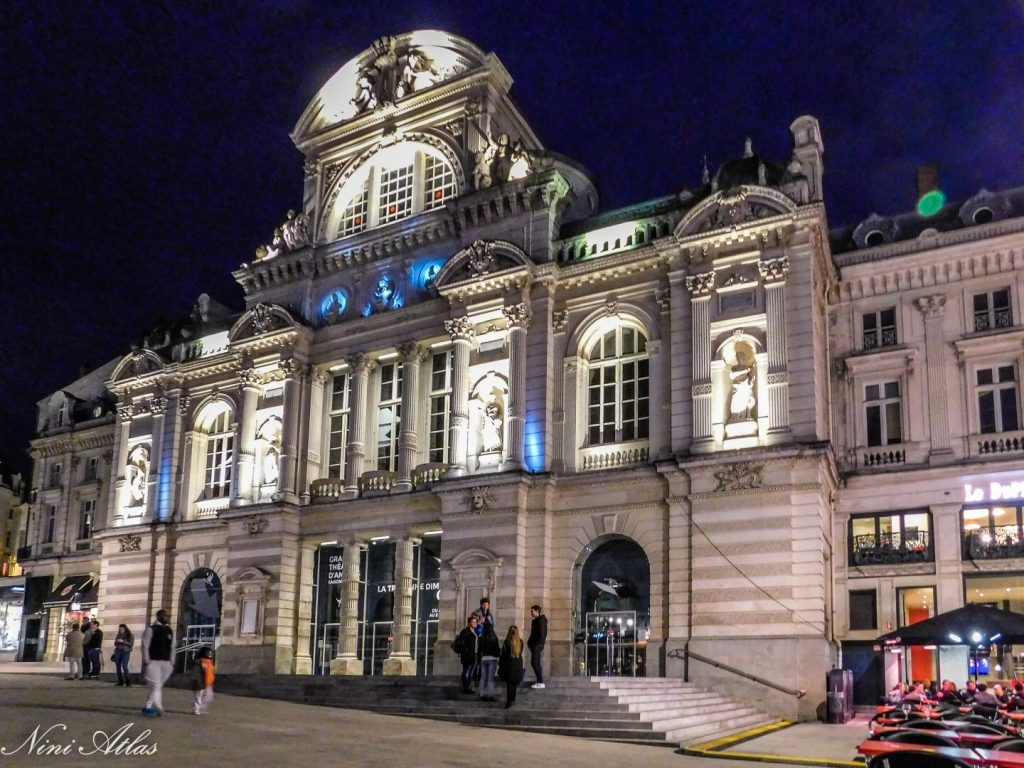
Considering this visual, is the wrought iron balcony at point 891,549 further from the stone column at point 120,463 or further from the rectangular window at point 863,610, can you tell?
the stone column at point 120,463

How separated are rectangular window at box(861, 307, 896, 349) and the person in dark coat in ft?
56.2

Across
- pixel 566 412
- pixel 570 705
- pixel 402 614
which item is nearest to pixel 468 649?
pixel 570 705

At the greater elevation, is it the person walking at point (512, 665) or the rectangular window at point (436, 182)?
the rectangular window at point (436, 182)

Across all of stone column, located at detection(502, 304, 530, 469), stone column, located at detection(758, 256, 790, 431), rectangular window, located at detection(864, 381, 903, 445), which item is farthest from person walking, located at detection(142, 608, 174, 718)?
rectangular window, located at detection(864, 381, 903, 445)

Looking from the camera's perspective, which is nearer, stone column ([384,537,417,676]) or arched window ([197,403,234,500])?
stone column ([384,537,417,676])

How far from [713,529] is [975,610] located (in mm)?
7666

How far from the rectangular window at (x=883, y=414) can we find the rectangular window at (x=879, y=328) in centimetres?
138

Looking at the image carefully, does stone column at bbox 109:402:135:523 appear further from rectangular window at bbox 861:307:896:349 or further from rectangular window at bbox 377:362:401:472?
rectangular window at bbox 861:307:896:349

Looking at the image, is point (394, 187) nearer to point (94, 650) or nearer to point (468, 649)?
point (94, 650)

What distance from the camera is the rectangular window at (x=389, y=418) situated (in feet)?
126

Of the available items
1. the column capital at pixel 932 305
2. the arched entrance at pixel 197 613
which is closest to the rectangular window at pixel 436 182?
the column capital at pixel 932 305

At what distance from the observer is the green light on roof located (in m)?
35.4

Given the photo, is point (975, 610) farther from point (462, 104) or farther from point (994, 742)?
point (462, 104)

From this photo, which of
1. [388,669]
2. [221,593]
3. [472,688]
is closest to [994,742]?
[472,688]
